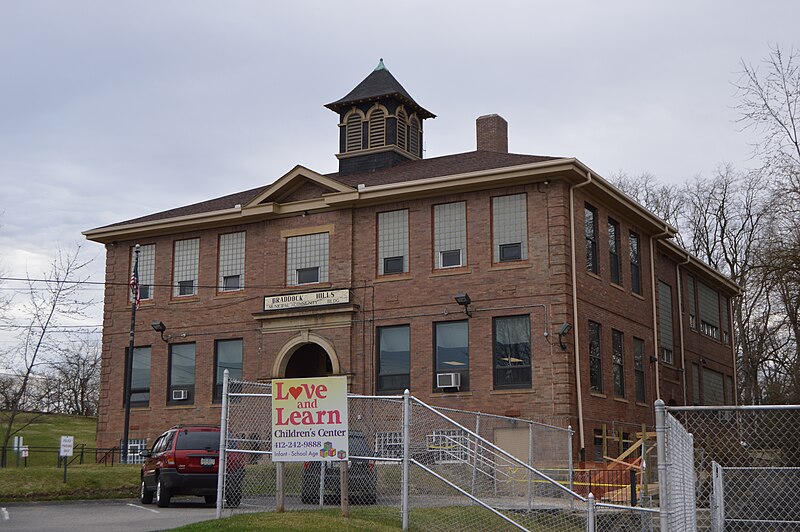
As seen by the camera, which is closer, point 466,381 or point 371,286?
point 466,381

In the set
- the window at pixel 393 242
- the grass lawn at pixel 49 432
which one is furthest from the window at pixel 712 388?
the grass lawn at pixel 49 432

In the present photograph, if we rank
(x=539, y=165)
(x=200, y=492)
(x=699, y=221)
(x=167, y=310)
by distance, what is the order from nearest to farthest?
(x=200, y=492) < (x=539, y=165) < (x=167, y=310) < (x=699, y=221)

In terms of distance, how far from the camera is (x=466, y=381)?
31.3 meters

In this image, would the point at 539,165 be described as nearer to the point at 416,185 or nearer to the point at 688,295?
the point at 416,185

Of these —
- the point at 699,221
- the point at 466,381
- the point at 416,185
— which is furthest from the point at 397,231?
the point at 699,221

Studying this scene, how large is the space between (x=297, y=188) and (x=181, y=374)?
26.3ft

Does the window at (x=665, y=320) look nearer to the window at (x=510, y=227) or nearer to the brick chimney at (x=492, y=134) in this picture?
the brick chimney at (x=492, y=134)

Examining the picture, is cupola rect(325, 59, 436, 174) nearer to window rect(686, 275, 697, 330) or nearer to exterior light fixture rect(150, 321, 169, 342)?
exterior light fixture rect(150, 321, 169, 342)

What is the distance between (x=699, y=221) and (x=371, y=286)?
32.6 meters

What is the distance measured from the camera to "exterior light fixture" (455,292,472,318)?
3123 centimetres

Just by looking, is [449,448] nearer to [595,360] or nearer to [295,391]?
[295,391]

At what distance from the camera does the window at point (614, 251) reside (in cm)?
3453

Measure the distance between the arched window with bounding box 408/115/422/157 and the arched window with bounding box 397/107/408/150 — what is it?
484mm

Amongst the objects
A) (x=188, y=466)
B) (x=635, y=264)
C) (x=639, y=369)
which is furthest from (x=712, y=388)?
(x=188, y=466)
